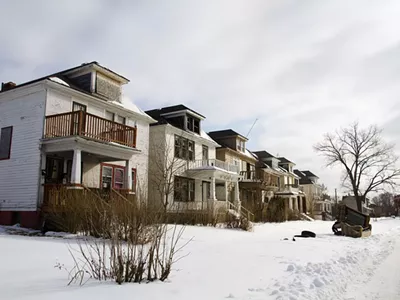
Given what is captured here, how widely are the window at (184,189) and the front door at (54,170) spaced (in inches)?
369

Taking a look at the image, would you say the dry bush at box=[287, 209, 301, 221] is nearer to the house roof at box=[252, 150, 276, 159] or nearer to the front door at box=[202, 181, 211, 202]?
the front door at box=[202, 181, 211, 202]

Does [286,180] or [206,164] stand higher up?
[286,180]

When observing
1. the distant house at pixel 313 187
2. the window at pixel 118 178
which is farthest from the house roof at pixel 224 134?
the distant house at pixel 313 187

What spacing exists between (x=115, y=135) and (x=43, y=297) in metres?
13.1

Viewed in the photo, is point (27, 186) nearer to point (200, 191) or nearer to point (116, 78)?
point (116, 78)

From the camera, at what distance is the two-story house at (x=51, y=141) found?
15.0m

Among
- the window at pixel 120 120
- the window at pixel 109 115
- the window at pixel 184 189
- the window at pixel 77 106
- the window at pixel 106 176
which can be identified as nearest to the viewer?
the window at pixel 77 106

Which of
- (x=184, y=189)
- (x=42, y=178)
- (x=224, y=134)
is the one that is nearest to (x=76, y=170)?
(x=42, y=178)

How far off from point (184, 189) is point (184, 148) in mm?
3247

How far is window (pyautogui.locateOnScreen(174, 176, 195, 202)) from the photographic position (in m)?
25.2

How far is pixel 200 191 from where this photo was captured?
28.6 metres

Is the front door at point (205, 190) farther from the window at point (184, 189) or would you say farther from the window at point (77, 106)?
the window at point (77, 106)

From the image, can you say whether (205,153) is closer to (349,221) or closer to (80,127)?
(349,221)

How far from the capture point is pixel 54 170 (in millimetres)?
16703
